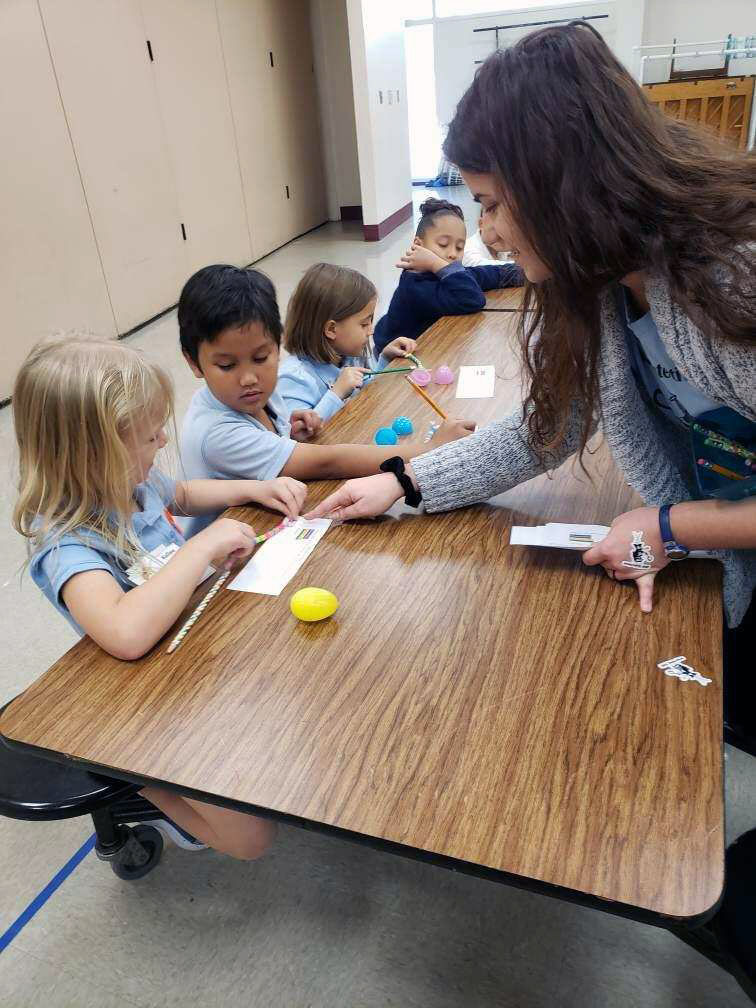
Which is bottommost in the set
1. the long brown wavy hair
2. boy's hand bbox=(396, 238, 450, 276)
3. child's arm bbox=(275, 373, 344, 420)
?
child's arm bbox=(275, 373, 344, 420)

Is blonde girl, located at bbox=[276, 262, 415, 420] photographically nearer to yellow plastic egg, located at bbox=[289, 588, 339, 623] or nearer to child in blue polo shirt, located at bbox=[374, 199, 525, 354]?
child in blue polo shirt, located at bbox=[374, 199, 525, 354]

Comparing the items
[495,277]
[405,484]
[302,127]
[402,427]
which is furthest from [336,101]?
[405,484]

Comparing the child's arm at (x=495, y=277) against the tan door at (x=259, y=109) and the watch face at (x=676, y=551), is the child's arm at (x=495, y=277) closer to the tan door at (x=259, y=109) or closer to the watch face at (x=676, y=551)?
the watch face at (x=676, y=551)

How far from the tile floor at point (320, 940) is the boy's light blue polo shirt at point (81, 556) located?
245 millimetres

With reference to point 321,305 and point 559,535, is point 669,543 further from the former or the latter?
point 321,305

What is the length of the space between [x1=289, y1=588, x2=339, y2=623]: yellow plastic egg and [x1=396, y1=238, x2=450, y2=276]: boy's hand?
1.62 metres

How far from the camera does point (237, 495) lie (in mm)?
1278

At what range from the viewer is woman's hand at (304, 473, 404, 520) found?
3.79 feet

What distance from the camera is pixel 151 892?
134cm

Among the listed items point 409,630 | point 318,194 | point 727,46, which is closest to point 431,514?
point 409,630

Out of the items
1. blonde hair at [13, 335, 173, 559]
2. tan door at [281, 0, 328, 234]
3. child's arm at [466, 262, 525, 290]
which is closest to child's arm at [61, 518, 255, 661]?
blonde hair at [13, 335, 173, 559]

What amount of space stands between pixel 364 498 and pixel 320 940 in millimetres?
769

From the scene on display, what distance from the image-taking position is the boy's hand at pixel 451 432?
137 centimetres

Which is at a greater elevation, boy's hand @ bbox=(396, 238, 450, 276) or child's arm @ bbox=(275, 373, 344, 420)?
boy's hand @ bbox=(396, 238, 450, 276)
